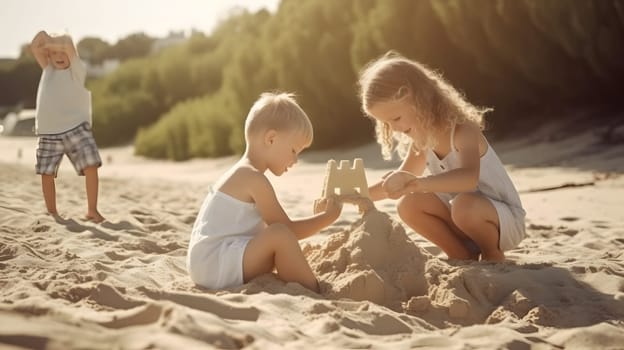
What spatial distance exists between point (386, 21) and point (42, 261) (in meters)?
10.1

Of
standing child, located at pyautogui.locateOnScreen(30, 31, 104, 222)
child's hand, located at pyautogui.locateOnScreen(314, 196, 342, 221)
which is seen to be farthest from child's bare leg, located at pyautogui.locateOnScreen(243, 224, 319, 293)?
A: standing child, located at pyautogui.locateOnScreen(30, 31, 104, 222)

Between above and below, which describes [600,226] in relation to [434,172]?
below

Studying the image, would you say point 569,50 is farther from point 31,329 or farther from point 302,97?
point 31,329

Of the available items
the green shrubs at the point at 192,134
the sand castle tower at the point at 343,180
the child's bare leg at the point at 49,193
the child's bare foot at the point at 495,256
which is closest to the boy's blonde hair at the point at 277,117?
the sand castle tower at the point at 343,180

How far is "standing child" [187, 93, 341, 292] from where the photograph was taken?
3268 millimetres

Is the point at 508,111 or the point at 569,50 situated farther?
the point at 508,111

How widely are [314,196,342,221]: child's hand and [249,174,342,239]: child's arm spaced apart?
0.02 metres

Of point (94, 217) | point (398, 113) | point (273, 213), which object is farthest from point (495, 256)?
point (94, 217)

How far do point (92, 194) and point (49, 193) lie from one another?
0.33 metres

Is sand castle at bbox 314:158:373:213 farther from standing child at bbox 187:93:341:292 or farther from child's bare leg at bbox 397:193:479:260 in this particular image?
child's bare leg at bbox 397:193:479:260

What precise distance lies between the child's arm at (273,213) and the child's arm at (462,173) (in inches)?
19.9

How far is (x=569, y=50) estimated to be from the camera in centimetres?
1030

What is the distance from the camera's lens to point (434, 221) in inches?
161

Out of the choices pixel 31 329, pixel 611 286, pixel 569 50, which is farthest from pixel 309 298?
pixel 569 50
